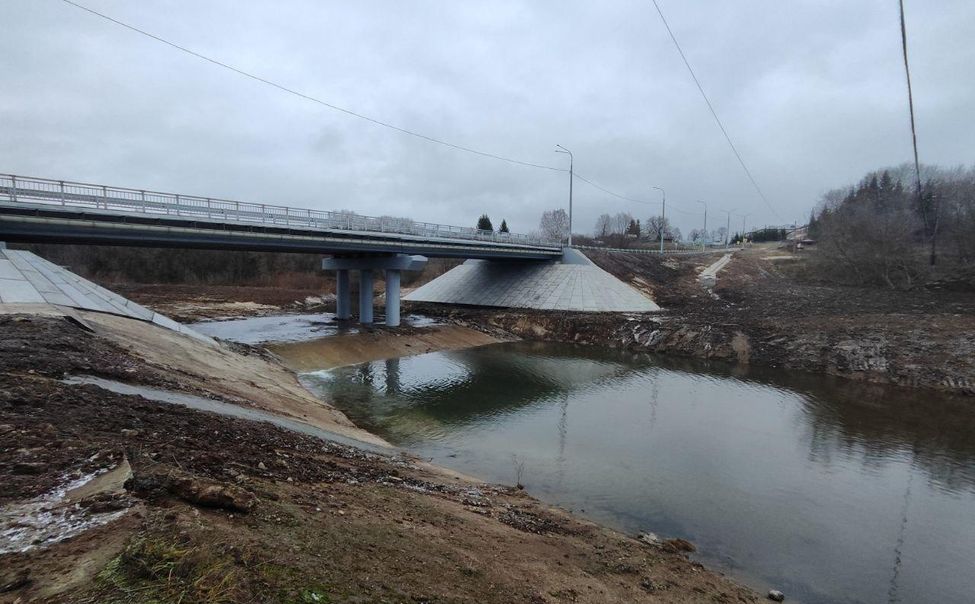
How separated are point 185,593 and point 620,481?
1349 cm

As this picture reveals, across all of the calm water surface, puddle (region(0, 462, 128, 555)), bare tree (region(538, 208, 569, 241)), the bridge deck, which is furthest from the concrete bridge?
bare tree (region(538, 208, 569, 241))

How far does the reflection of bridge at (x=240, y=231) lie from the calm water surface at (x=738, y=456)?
1052 centimetres

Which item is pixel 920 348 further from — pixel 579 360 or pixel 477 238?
pixel 477 238

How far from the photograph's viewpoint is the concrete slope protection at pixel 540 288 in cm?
5278

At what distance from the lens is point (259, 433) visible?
11.3 meters

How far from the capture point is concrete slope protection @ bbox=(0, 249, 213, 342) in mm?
18781

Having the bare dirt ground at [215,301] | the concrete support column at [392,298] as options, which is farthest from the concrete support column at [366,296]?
the bare dirt ground at [215,301]

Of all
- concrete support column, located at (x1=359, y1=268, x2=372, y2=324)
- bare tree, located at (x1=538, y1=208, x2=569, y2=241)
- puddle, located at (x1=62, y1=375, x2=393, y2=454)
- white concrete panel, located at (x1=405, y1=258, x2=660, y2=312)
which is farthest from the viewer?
bare tree, located at (x1=538, y1=208, x2=569, y2=241)

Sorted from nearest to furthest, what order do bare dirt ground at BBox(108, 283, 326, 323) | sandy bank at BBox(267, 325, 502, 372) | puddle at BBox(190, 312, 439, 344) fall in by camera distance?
sandy bank at BBox(267, 325, 502, 372) → puddle at BBox(190, 312, 439, 344) → bare dirt ground at BBox(108, 283, 326, 323)

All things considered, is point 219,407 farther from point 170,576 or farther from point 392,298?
point 392,298

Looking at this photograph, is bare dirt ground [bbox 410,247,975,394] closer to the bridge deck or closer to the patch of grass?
the bridge deck

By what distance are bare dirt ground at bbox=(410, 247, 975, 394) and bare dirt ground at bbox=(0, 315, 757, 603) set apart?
30.3 m

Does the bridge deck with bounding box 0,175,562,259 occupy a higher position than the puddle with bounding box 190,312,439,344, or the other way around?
the bridge deck with bounding box 0,175,562,259

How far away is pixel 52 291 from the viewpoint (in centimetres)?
2019
